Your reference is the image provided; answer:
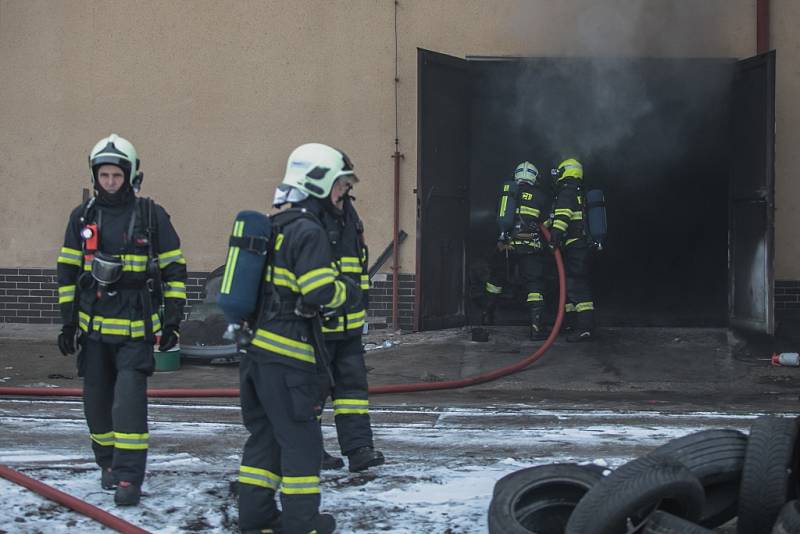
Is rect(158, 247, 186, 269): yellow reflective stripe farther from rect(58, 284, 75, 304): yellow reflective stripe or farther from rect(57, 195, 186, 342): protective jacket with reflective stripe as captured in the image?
rect(58, 284, 75, 304): yellow reflective stripe

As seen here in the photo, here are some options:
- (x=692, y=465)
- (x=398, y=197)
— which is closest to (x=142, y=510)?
(x=692, y=465)

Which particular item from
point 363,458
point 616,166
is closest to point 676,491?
point 363,458

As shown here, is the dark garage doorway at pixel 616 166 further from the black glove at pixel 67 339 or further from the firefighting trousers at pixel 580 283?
the black glove at pixel 67 339

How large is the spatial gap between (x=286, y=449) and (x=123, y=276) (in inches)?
51.2

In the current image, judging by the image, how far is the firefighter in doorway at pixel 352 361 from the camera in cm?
549

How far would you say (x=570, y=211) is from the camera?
35.5ft

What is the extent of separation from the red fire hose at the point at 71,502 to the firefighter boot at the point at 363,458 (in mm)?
1199

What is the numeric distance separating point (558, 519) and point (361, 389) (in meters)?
1.30

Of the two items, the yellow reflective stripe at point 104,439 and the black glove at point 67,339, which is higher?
the black glove at point 67,339

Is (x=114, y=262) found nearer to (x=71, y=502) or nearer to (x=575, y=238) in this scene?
(x=71, y=502)

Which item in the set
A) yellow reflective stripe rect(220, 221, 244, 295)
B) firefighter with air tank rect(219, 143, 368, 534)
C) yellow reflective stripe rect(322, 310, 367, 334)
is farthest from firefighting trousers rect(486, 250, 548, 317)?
yellow reflective stripe rect(220, 221, 244, 295)

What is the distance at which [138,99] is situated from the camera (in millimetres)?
11492

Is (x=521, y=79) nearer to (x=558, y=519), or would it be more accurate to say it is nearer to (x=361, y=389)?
(x=361, y=389)

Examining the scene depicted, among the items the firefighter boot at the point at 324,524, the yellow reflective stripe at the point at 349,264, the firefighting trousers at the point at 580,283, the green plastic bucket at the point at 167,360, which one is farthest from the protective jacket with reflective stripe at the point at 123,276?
the firefighting trousers at the point at 580,283
